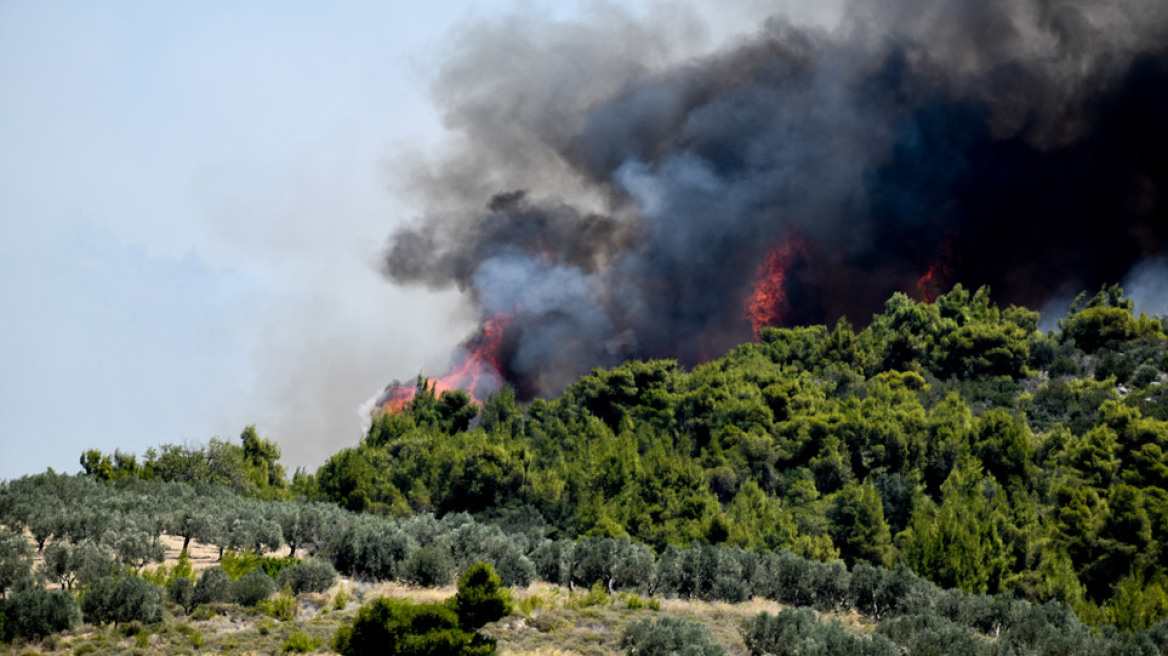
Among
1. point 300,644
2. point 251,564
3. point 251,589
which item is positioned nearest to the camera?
point 300,644

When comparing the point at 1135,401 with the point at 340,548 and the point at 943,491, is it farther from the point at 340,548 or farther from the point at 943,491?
the point at 340,548

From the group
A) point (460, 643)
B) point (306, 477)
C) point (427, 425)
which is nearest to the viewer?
point (460, 643)

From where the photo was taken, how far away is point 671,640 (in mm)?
37500

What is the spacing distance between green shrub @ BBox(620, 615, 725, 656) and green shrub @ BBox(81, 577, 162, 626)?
1788cm

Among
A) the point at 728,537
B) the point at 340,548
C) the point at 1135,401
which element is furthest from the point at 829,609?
the point at 1135,401

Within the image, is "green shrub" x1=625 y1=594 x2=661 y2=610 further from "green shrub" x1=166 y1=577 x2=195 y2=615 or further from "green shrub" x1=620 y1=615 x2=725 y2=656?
"green shrub" x1=166 y1=577 x2=195 y2=615

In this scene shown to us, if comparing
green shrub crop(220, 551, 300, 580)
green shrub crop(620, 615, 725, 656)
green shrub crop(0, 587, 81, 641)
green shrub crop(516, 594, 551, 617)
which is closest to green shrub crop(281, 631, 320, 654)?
green shrub crop(0, 587, 81, 641)

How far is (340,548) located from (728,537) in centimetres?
→ 2928

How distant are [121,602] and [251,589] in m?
5.93

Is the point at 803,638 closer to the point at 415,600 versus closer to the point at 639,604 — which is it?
the point at 639,604

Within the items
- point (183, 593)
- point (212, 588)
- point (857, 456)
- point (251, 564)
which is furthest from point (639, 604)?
point (857, 456)

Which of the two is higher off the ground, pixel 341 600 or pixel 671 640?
pixel 341 600

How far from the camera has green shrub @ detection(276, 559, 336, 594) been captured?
46938 mm

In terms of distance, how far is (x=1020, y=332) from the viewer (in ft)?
371
